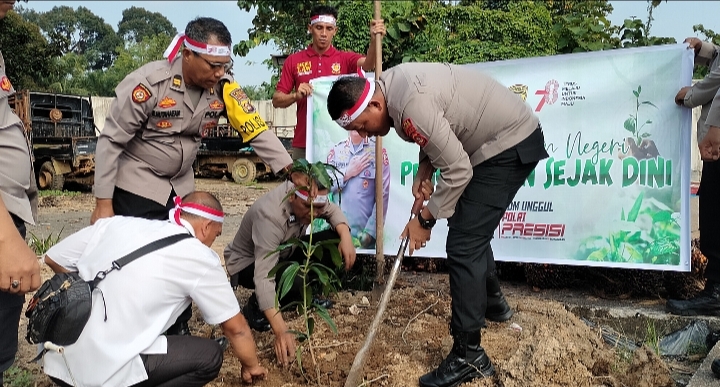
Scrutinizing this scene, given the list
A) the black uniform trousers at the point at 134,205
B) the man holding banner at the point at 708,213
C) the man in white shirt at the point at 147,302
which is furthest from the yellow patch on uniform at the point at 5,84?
the man holding banner at the point at 708,213

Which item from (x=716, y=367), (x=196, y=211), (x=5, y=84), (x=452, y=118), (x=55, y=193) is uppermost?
(x=5, y=84)

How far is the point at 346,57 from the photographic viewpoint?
4332 mm

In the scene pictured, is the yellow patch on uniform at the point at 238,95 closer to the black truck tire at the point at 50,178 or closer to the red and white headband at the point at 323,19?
the red and white headband at the point at 323,19

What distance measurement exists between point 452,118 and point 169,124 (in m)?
1.48

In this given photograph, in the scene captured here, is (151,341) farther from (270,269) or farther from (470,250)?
(470,250)

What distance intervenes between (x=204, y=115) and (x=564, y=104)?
2332 mm

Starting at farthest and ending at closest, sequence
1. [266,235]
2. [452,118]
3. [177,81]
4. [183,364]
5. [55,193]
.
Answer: [55,193] < [266,235] < [177,81] < [452,118] < [183,364]

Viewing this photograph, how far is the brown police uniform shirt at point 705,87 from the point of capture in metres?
3.19

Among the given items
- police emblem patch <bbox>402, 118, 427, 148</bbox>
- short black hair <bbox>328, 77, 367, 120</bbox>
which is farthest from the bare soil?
short black hair <bbox>328, 77, 367, 120</bbox>

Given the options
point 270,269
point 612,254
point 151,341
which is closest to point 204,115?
point 270,269

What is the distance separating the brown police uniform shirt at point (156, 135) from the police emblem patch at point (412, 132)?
2.97ft

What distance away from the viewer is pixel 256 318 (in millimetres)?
3510

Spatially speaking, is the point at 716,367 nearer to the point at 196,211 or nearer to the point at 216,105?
the point at 196,211

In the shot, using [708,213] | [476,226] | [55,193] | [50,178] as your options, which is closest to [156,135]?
[476,226]
